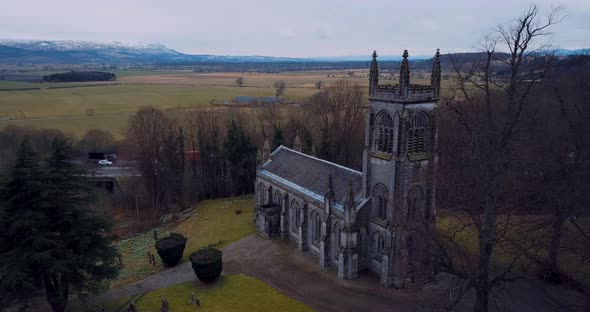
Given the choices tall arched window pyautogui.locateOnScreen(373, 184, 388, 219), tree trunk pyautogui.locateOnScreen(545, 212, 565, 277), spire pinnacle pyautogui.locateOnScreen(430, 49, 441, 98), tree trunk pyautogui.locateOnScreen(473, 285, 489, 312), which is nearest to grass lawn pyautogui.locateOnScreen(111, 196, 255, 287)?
tall arched window pyautogui.locateOnScreen(373, 184, 388, 219)

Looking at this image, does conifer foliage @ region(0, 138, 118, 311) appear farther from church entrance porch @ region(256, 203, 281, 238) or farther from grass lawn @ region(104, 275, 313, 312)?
church entrance porch @ region(256, 203, 281, 238)

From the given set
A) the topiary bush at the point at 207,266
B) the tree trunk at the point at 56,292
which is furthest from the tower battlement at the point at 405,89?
the tree trunk at the point at 56,292

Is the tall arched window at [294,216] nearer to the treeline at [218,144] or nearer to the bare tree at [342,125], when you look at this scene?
the treeline at [218,144]

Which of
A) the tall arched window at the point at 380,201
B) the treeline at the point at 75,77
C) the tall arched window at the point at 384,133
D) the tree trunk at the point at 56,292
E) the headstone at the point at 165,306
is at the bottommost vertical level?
the headstone at the point at 165,306

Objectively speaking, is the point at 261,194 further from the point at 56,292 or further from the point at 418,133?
the point at 56,292

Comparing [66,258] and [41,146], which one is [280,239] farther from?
[41,146]

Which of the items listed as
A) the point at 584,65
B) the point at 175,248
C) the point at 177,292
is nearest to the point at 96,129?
the point at 175,248
